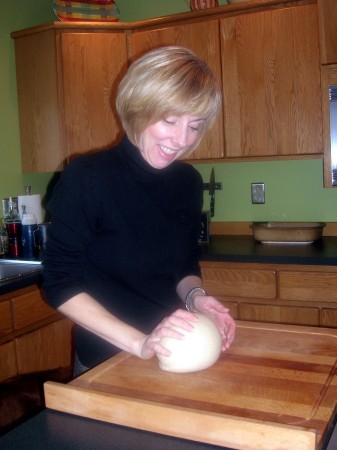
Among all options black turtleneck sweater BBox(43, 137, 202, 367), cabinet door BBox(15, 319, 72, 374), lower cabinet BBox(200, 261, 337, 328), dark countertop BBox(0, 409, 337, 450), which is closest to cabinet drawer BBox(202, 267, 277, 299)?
lower cabinet BBox(200, 261, 337, 328)

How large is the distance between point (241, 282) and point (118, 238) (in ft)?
4.46

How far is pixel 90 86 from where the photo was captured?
282 centimetres

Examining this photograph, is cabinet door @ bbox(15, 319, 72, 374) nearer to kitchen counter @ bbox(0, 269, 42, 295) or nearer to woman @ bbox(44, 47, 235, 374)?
kitchen counter @ bbox(0, 269, 42, 295)

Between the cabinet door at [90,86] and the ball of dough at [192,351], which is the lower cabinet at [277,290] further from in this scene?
the ball of dough at [192,351]

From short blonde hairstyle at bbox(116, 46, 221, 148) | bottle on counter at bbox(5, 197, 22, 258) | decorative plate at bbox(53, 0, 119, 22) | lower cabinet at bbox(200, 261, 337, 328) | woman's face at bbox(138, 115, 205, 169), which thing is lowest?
lower cabinet at bbox(200, 261, 337, 328)

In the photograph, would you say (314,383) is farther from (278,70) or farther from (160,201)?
(278,70)

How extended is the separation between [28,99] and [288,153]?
142 centimetres

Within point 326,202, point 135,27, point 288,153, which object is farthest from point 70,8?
point 326,202

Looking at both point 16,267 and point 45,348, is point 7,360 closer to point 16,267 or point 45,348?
point 45,348

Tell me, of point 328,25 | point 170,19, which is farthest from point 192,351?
point 170,19

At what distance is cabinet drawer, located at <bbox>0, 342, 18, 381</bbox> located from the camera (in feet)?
6.95

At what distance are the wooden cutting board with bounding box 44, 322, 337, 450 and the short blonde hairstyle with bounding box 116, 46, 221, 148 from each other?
52 cm

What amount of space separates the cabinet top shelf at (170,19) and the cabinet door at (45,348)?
151cm

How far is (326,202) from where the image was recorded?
288cm
